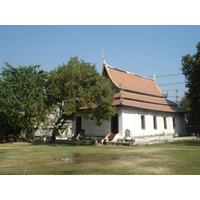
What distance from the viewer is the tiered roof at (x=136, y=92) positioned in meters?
21.5

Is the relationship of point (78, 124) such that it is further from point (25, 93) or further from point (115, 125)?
point (25, 93)

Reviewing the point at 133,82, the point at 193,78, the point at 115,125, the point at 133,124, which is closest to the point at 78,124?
the point at 115,125

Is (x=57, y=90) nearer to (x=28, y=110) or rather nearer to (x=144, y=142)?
(x=28, y=110)

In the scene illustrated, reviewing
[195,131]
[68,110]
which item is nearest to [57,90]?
[68,110]

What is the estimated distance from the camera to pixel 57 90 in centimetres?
1670

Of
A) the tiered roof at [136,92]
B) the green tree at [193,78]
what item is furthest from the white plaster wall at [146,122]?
the green tree at [193,78]

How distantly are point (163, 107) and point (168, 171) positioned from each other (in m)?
19.9

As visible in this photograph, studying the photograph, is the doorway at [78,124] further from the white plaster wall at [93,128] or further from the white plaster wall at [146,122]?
the white plaster wall at [146,122]

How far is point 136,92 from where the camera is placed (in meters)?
24.1

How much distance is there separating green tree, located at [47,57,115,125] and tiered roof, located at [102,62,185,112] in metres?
3.23

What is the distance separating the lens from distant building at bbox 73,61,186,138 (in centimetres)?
2053

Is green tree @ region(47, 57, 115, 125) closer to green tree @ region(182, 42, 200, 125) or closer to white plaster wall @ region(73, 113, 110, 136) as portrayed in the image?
white plaster wall @ region(73, 113, 110, 136)
